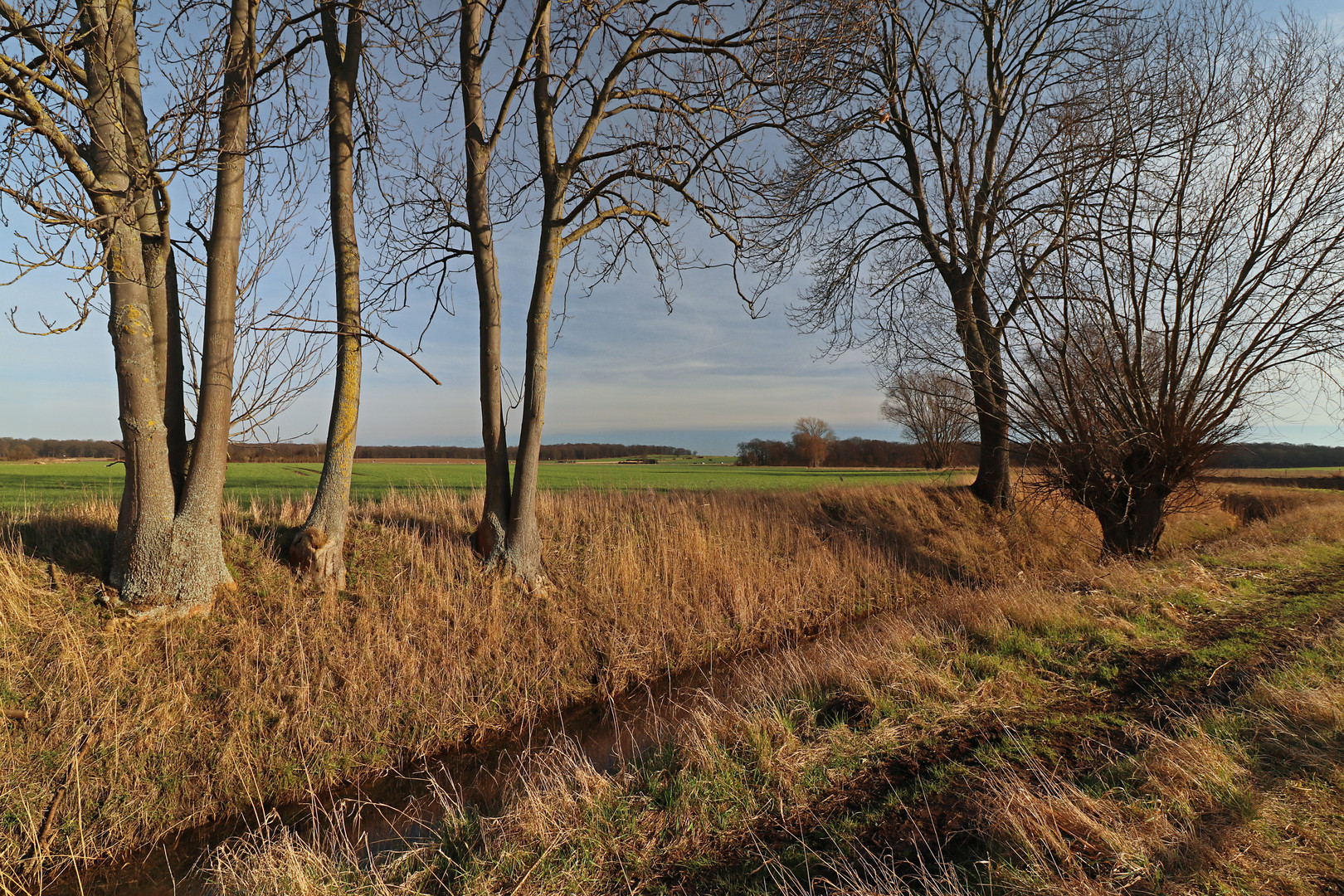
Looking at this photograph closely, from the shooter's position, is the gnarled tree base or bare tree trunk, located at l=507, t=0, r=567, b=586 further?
bare tree trunk, located at l=507, t=0, r=567, b=586

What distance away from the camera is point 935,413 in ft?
86.9

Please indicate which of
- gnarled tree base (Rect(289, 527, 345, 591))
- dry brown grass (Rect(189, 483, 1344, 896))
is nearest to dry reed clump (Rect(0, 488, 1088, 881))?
gnarled tree base (Rect(289, 527, 345, 591))

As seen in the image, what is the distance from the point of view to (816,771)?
387 centimetres

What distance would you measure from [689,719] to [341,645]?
11.5ft

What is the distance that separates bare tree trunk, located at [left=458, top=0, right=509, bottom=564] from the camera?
25.7 feet

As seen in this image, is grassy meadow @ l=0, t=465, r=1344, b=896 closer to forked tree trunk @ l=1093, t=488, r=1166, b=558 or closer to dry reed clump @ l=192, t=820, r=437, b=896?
dry reed clump @ l=192, t=820, r=437, b=896

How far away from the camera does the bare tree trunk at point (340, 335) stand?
678 cm

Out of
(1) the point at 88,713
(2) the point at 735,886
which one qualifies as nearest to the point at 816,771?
(2) the point at 735,886

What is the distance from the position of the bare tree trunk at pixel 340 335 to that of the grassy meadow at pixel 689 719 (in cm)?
43

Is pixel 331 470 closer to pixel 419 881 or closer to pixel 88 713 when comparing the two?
pixel 88 713

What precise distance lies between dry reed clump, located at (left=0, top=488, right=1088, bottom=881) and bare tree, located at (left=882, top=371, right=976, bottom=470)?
3144 millimetres

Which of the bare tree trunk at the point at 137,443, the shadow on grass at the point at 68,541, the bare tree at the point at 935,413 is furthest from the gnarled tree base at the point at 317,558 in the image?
the bare tree at the point at 935,413

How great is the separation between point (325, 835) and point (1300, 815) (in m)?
5.92

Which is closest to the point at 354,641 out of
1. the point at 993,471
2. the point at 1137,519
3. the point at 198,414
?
the point at 198,414
